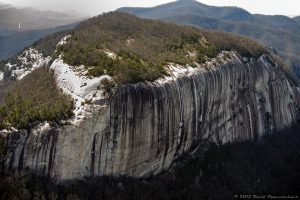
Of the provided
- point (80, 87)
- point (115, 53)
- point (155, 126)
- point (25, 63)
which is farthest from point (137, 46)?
point (25, 63)

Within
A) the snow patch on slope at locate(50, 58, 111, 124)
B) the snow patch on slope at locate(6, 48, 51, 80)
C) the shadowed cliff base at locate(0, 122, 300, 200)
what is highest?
the snow patch on slope at locate(50, 58, 111, 124)

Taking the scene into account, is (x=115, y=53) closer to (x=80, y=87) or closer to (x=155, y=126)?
(x=80, y=87)

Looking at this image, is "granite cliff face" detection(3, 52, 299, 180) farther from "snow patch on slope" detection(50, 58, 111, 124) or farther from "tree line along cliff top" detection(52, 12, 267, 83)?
"tree line along cliff top" detection(52, 12, 267, 83)

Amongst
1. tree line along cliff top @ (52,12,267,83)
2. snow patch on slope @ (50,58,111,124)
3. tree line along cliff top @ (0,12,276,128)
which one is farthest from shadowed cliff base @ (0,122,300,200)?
tree line along cliff top @ (52,12,267,83)

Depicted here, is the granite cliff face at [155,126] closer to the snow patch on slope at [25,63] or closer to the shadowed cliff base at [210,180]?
the shadowed cliff base at [210,180]

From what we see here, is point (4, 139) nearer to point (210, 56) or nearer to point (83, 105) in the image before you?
point (83, 105)

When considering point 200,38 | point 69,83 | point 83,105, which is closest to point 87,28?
point 200,38
